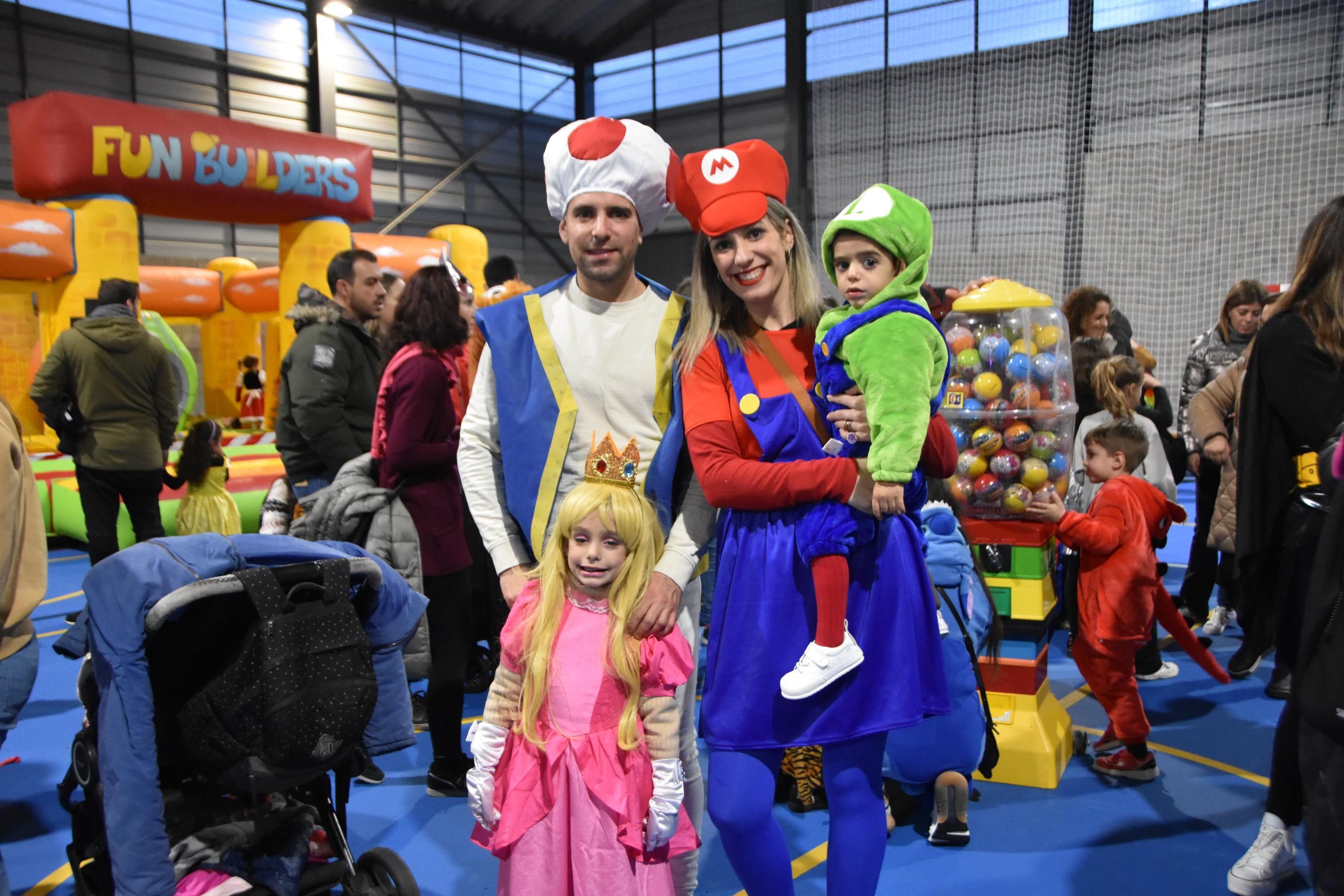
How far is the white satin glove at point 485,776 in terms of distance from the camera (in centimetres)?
179

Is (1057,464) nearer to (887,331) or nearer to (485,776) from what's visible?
(887,331)

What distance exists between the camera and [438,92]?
18703mm

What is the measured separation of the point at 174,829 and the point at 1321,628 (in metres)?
2.33

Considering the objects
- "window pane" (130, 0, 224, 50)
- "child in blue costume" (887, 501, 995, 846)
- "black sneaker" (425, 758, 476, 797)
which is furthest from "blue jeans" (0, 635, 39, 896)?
"window pane" (130, 0, 224, 50)

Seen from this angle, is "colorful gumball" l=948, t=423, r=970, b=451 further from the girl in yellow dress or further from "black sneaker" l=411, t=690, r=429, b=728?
the girl in yellow dress

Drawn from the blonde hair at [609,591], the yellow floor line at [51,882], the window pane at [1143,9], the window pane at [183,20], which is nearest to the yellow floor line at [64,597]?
the yellow floor line at [51,882]

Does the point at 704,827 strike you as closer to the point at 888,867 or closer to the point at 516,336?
the point at 888,867

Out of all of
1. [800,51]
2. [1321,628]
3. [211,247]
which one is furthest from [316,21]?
[1321,628]

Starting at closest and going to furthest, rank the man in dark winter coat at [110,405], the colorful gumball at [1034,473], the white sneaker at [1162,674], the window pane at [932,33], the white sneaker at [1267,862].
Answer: the white sneaker at [1267,862]
the colorful gumball at [1034,473]
the white sneaker at [1162,674]
the man in dark winter coat at [110,405]
the window pane at [932,33]

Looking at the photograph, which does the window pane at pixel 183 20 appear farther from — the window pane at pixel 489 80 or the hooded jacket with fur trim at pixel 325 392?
the hooded jacket with fur trim at pixel 325 392

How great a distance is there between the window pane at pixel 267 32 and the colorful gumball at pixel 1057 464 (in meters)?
16.5

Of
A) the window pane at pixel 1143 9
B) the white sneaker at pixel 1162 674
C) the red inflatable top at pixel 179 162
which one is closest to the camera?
the white sneaker at pixel 1162 674

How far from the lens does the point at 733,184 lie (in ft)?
5.96

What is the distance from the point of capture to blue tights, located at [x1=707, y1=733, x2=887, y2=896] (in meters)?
1.78
